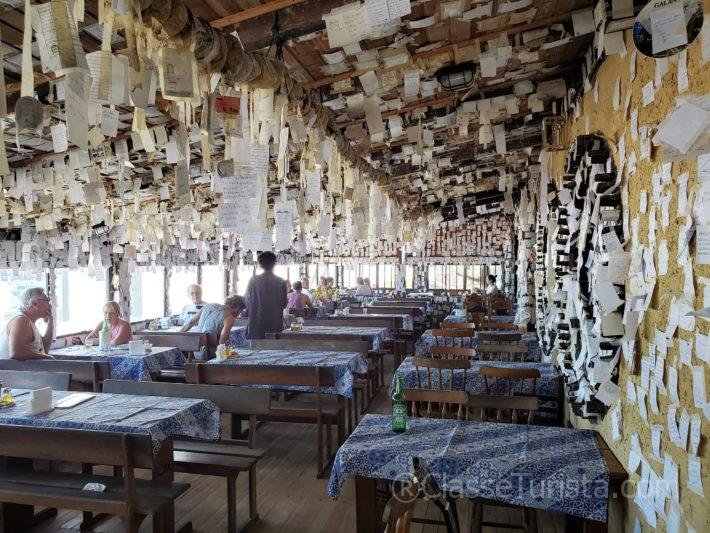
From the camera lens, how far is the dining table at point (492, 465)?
2.17m

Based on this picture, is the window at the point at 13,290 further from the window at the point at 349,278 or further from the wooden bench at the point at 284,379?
the window at the point at 349,278

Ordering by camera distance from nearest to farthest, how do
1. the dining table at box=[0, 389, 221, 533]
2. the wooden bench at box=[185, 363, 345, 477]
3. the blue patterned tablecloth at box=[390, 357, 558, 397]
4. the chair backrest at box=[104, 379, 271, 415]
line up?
1. the dining table at box=[0, 389, 221, 533]
2. the chair backrest at box=[104, 379, 271, 415]
3. the blue patterned tablecloth at box=[390, 357, 558, 397]
4. the wooden bench at box=[185, 363, 345, 477]

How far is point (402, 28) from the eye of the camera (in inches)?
112

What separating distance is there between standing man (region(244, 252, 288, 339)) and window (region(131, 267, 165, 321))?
4.47 meters

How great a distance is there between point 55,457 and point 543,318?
436 cm

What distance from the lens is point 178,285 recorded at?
37.0ft

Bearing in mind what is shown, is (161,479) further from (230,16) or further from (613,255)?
(613,255)

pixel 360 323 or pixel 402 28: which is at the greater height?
pixel 402 28

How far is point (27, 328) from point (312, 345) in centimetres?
266

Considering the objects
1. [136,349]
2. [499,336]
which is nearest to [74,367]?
[136,349]

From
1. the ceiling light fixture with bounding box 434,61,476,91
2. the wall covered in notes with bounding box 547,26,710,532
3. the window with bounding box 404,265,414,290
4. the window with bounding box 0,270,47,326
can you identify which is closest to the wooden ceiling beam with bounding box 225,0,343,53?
the ceiling light fixture with bounding box 434,61,476,91

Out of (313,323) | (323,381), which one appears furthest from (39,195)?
(313,323)

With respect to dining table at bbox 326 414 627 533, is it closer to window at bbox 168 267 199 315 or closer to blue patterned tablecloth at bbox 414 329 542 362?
blue patterned tablecloth at bbox 414 329 542 362

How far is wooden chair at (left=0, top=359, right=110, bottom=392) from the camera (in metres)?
4.50
